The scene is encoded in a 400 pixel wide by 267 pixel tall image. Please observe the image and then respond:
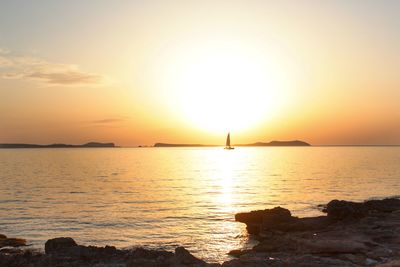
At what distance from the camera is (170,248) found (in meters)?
37.3

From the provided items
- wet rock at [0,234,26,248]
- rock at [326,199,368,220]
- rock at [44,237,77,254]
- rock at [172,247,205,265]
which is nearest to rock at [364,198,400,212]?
rock at [326,199,368,220]

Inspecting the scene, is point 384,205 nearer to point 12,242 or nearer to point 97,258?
point 97,258

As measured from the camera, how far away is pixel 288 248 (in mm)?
31328

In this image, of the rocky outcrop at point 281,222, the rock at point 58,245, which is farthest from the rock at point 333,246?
the rock at point 58,245

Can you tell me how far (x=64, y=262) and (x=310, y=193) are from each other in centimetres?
5975

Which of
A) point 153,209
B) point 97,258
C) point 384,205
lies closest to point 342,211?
point 384,205

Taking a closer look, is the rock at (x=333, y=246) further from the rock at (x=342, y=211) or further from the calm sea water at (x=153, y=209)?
the rock at (x=342, y=211)

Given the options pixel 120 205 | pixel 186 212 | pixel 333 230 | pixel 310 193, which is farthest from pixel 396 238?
pixel 310 193

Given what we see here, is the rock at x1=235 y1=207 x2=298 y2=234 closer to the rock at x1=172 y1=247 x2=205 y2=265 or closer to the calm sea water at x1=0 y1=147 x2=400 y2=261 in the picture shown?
the calm sea water at x1=0 y1=147 x2=400 y2=261

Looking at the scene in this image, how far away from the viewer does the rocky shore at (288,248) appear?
82.3 feet

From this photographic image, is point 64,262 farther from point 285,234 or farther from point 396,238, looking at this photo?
point 396,238

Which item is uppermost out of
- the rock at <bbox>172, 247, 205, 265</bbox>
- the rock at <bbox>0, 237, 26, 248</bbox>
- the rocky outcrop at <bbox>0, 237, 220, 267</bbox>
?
the rock at <bbox>172, 247, 205, 265</bbox>

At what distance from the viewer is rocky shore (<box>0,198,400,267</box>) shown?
25.1 m

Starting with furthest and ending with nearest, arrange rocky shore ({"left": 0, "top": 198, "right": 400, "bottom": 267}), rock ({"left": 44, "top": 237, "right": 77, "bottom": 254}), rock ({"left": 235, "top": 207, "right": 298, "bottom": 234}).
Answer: rock ({"left": 235, "top": 207, "right": 298, "bottom": 234}), rock ({"left": 44, "top": 237, "right": 77, "bottom": 254}), rocky shore ({"left": 0, "top": 198, "right": 400, "bottom": 267})
